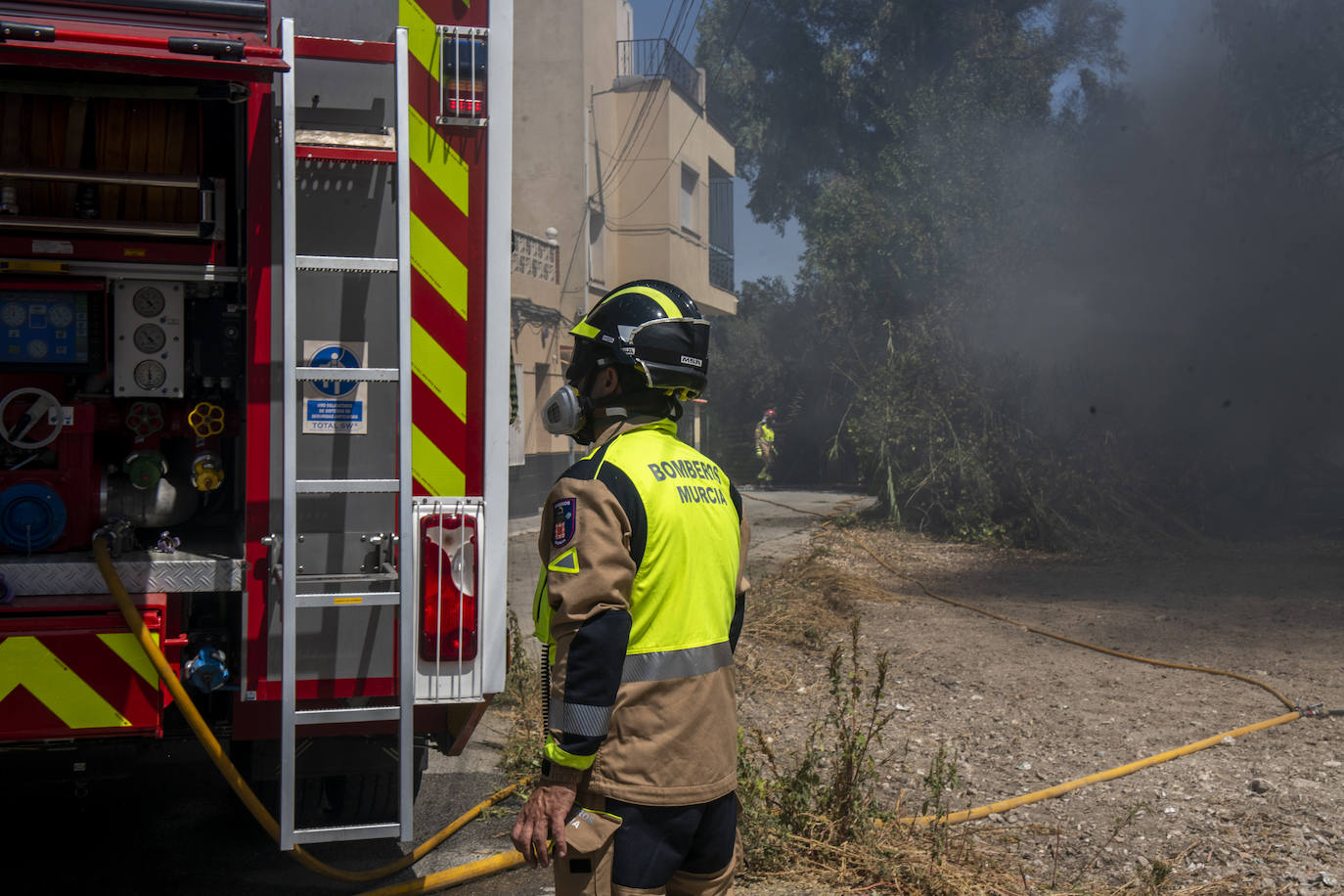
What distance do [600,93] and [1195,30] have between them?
460 inches

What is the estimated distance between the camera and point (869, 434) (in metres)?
15.7

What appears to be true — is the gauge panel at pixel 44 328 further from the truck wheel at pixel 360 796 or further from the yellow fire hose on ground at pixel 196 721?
the truck wheel at pixel 360 796

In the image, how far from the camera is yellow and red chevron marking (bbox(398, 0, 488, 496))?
3039 mm

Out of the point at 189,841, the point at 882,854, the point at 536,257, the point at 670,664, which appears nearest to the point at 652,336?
the point at 670,664

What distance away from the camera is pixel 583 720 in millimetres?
2092

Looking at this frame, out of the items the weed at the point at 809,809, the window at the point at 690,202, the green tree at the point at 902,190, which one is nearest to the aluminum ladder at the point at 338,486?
the weed at the point at 809,809

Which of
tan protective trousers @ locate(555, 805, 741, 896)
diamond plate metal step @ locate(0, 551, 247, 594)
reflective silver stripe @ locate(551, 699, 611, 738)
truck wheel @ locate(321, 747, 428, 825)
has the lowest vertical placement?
truck wheel @ locate(321, 747, 428, 825)

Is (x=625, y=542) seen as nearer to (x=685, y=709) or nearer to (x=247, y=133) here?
(x=685, y=709)

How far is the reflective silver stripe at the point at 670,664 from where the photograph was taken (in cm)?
224

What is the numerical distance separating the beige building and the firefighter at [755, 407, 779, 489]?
521 cm

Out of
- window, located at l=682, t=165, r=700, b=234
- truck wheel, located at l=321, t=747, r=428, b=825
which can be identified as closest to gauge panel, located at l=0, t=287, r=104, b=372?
truck wheel, located at l=321, t=747, r=428, b=825

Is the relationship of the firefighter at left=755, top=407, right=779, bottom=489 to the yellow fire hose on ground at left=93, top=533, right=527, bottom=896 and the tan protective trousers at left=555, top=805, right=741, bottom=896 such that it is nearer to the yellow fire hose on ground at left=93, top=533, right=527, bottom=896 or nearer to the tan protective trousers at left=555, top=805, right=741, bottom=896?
the yellow fire hose on ground at left=93, top=533, right=527, bottom=896

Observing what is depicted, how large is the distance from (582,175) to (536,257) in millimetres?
3136

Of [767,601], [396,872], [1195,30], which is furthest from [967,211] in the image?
[396,872]
